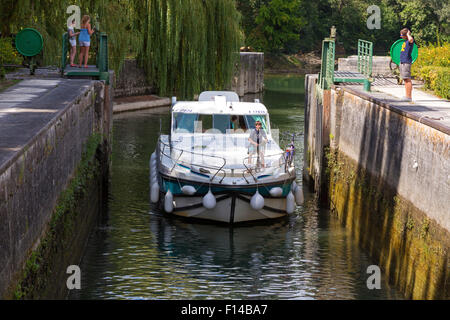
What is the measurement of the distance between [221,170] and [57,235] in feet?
20.8

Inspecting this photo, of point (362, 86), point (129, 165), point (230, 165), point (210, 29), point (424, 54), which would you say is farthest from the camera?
point (210, 29)

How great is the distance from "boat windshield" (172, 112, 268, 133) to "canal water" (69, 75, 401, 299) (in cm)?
222

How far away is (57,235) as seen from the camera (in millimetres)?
12148

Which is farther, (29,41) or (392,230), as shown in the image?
(29,41)

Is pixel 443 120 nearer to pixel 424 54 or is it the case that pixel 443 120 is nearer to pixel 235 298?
pixel 235 298

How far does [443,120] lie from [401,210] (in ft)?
6.38

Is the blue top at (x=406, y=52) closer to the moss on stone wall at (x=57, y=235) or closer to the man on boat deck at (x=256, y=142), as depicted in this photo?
the man on boat deck at (x=256, y=142)

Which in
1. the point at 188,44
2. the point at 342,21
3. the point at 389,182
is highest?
the point at 342,21

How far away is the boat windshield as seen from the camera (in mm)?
20484
